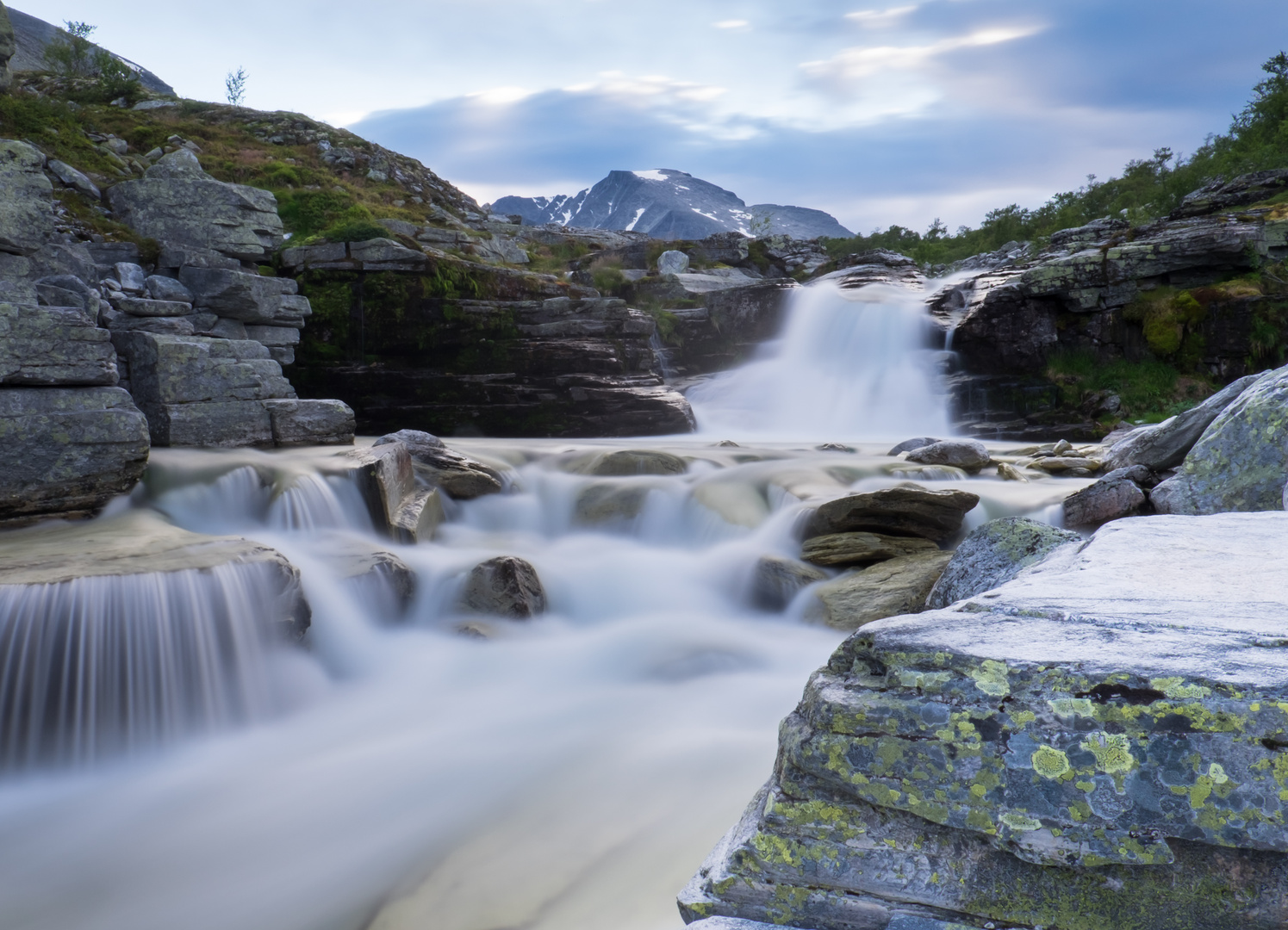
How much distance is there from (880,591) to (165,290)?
34.1 ft

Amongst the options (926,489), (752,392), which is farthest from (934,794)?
(752,392)

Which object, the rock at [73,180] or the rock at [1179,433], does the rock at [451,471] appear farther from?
the rock at [1179,433]

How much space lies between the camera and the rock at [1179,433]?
6684 millimetres

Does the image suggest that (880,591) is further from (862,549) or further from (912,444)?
(912,444)

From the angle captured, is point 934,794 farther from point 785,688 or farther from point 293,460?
point 293,460

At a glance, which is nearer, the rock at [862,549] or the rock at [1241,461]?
the rock at [1241,461]

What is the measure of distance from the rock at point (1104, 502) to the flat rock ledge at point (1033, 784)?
522 centimetres

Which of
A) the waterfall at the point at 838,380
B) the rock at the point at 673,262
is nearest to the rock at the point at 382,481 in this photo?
the waterfall at the point at 838,380

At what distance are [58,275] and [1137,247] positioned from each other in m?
21.3

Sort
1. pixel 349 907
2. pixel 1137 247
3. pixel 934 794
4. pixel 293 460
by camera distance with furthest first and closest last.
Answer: pixel 1137 247 < pixel 293 460 < pixel 349 907 < pixel 934 794

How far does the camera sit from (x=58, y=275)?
8172 mm

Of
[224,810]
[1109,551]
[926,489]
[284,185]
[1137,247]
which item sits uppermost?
[284,185]

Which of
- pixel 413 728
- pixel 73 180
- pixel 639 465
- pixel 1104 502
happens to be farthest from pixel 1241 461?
pixel 73 180

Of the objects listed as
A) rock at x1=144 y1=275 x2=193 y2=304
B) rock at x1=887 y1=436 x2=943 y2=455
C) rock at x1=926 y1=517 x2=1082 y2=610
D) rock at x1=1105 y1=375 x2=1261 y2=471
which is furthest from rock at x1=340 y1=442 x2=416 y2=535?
rock at x1=887 y1=436 x2=943 y2=455
